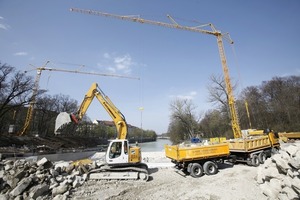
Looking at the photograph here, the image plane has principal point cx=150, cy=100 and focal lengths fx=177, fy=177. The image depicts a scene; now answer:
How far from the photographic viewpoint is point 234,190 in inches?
312

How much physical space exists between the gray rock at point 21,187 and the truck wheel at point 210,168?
375 inches

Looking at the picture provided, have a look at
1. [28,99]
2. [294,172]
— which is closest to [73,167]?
[294,172]

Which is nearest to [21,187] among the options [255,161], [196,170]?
[196,170]

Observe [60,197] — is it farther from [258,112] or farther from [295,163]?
[258,112]

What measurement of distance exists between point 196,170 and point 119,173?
15.4 ft

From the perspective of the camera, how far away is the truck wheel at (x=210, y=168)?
1093 centimetres

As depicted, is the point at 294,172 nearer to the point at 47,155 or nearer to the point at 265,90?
the point at 47,155

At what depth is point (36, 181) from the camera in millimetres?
8820

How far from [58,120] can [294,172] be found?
453 inches

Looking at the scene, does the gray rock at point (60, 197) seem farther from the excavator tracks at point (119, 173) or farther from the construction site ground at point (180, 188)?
the excavator tracks at point (119, 173)

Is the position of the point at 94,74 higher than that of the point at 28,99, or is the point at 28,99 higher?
the point at 94,74

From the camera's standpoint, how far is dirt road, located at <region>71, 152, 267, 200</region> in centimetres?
761

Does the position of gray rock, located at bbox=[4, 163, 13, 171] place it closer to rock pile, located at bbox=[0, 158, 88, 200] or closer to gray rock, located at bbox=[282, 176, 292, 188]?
rock pile, located at bbox=[0, 158, 88, 200]

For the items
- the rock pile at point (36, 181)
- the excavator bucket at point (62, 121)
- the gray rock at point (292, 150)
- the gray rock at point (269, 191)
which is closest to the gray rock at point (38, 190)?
the rock pile at point (36, 181)
